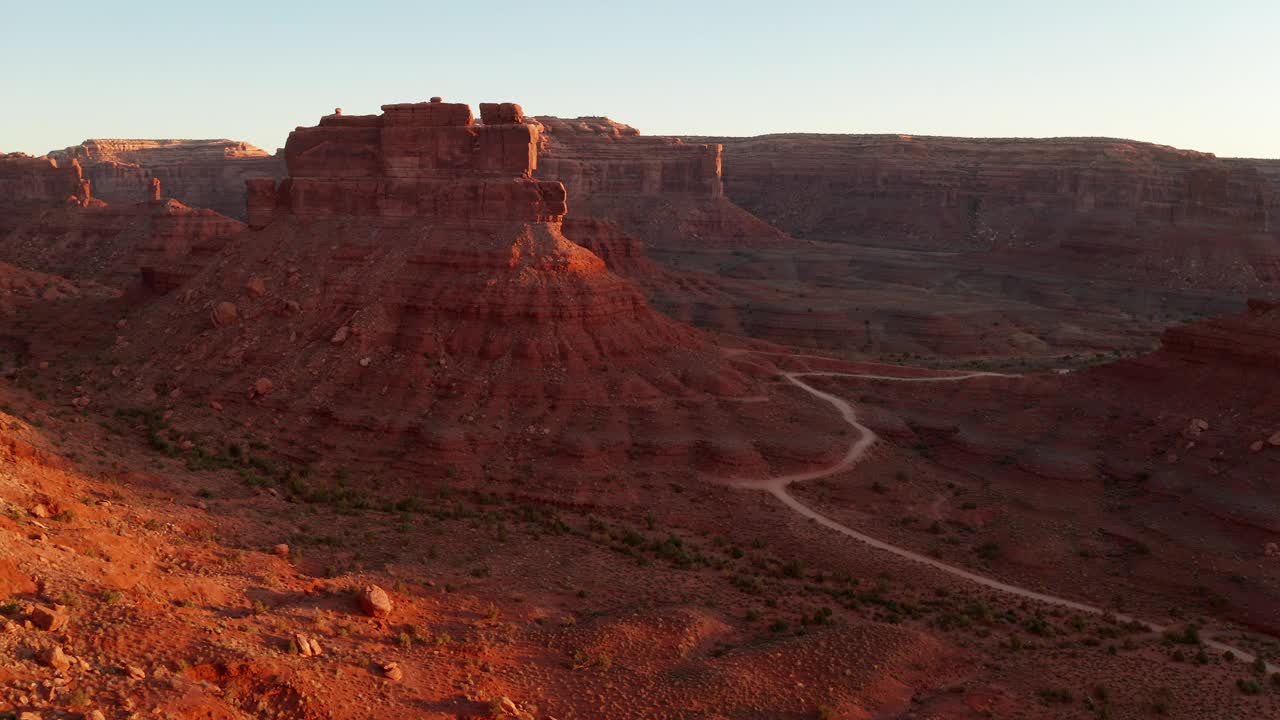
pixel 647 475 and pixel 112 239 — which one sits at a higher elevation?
pixel 112 239

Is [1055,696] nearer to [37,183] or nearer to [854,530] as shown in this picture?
[854,530]

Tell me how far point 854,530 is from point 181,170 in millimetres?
162394

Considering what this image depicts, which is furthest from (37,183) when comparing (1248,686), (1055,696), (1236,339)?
(1248,686)

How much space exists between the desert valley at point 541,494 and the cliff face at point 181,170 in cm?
9615

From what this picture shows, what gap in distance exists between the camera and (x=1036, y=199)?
157000 millimetres

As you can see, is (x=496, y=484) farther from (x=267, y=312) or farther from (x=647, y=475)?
(x=267, y=312)

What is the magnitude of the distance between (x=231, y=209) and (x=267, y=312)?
120 meters

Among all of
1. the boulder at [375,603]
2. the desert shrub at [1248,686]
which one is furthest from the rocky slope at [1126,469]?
the boulder at [375,603]

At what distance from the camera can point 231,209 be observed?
156m

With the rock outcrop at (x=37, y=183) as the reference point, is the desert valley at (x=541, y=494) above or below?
below

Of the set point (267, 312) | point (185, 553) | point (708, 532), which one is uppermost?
point (267, 312)

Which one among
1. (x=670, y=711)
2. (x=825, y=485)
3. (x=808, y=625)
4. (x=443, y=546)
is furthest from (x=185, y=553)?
(x=825, y=485)

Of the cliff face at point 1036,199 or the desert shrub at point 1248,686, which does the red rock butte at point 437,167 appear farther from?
the cliff face at point 1036,199

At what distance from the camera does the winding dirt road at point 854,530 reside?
3089cm
